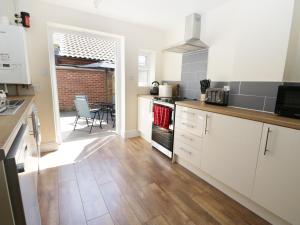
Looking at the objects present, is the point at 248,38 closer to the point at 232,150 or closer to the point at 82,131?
the point at 232,150

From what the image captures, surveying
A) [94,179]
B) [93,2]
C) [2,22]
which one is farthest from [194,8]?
[94,179]

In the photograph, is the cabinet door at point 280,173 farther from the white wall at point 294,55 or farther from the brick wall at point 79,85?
the brick wall at point 79,85

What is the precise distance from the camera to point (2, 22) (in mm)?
1986

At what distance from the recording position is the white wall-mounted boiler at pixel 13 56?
6.55 feet

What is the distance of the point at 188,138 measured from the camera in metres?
2.10

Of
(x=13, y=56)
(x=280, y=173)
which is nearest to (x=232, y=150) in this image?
(x=280, y=173)

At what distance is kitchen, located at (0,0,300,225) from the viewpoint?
1359 millimetres

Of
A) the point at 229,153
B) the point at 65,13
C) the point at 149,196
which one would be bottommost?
the point at 149,196

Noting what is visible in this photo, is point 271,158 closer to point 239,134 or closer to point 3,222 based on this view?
point 239,134

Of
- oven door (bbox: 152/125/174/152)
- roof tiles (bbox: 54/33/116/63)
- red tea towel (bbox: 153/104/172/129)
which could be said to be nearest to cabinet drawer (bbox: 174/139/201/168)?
oven door (bbox: 152/125/174/152)

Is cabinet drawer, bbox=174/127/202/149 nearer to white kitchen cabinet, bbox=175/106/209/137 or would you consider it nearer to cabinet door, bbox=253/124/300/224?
white kitchen cabinet, bbox=175/106/209/137

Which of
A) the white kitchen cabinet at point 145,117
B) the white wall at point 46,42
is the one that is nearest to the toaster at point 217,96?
the white kitchen cabinet at point 145,117

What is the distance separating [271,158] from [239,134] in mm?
301

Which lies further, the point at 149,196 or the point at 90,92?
the point at 90,92
